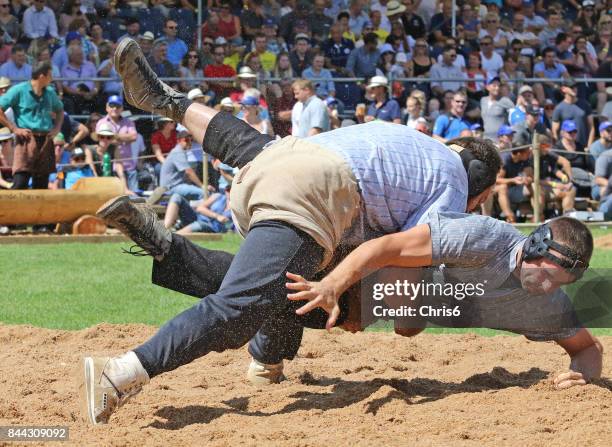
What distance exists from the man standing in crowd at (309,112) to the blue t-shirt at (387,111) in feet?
7.18

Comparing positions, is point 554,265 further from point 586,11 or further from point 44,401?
point 586,11

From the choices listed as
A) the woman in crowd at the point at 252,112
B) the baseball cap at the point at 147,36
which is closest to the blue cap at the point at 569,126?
the woman in crowd at the point at 252,112

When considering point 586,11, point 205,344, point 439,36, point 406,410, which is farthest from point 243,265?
point 586,11

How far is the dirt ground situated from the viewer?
432 centimetres

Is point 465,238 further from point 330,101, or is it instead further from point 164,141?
point 330,101

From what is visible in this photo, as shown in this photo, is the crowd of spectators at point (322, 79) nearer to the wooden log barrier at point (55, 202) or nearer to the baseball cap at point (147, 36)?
the baseball cap at point (147, 36)

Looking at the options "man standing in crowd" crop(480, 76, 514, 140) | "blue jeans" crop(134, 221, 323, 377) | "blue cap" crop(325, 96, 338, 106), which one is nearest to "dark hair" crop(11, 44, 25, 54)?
"blue cap" crop(325, 96, 338, 106)

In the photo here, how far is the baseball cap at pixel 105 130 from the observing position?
14.8m

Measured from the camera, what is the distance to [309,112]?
13.6m

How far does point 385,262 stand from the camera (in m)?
4.49

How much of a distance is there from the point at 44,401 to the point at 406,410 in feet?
5.60

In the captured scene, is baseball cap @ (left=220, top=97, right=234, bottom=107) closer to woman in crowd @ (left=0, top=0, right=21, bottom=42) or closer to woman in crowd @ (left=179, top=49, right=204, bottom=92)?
woman in crowd @ (left=179, top=49, right=204, bottom=92)

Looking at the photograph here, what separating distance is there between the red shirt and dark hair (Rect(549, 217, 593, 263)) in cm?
1127

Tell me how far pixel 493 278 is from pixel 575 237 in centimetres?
42
